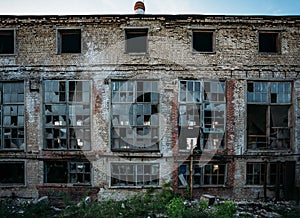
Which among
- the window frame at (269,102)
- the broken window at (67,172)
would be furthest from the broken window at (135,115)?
the window frame at (269,102)

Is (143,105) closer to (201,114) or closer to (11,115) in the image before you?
(201,114)

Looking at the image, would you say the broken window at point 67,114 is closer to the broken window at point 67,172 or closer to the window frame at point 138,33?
the broken window at point 67,172

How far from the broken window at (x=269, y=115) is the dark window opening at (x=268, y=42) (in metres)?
1.60

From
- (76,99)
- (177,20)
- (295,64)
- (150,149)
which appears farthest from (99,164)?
(295,64)

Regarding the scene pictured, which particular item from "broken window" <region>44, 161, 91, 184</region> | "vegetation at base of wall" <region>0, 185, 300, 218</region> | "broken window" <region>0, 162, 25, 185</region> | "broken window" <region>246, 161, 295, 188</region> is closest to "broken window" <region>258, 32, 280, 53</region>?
"broken window" <region>246, 161, 295, 188</region>

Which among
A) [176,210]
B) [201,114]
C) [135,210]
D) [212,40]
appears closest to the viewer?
[176,210]

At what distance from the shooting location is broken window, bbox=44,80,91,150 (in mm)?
9367

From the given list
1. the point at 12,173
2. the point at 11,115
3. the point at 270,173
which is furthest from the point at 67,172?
the point at 270,173

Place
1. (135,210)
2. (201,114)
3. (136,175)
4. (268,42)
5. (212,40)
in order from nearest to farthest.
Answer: (135,210) → (136,175) → (201,114) → (212,40) → (268,42)

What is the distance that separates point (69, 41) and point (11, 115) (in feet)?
13.9

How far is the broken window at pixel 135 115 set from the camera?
9.34 m

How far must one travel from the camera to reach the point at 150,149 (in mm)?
9273

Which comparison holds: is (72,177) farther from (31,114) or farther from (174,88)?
(174,88)

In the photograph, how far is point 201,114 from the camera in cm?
941
